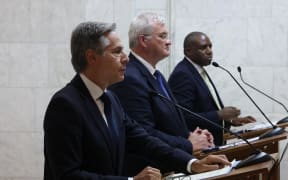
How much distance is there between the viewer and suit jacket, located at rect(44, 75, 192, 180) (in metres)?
2.40

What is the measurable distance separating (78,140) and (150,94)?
1.08 meters

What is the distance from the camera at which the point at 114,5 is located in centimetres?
552

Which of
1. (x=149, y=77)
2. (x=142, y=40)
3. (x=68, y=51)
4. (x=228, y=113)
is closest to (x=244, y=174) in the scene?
(x=149, y=77)

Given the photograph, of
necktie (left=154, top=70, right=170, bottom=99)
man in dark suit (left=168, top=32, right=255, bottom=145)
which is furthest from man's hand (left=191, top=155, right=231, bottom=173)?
man in dark suit (left=168, top=32, right=255, bottom=145)

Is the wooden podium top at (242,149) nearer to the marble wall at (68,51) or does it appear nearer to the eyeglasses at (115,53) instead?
the eyeglasses at (115,53)

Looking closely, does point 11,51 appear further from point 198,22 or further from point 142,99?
point 142,99

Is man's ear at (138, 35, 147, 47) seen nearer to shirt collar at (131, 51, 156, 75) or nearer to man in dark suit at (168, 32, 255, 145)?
shirt collar at (131, 51, 156, 75)

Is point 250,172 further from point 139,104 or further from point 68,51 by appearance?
point 68,51

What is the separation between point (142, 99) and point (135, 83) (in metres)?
0.10

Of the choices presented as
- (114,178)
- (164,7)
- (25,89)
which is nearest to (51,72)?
(25,89)

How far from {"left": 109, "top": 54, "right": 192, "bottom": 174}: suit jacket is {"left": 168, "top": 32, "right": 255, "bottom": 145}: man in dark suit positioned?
77cm

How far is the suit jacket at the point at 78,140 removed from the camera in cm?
240

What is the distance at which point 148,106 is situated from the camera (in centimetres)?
341

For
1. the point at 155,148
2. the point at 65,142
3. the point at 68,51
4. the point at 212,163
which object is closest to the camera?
the point at 65,142
